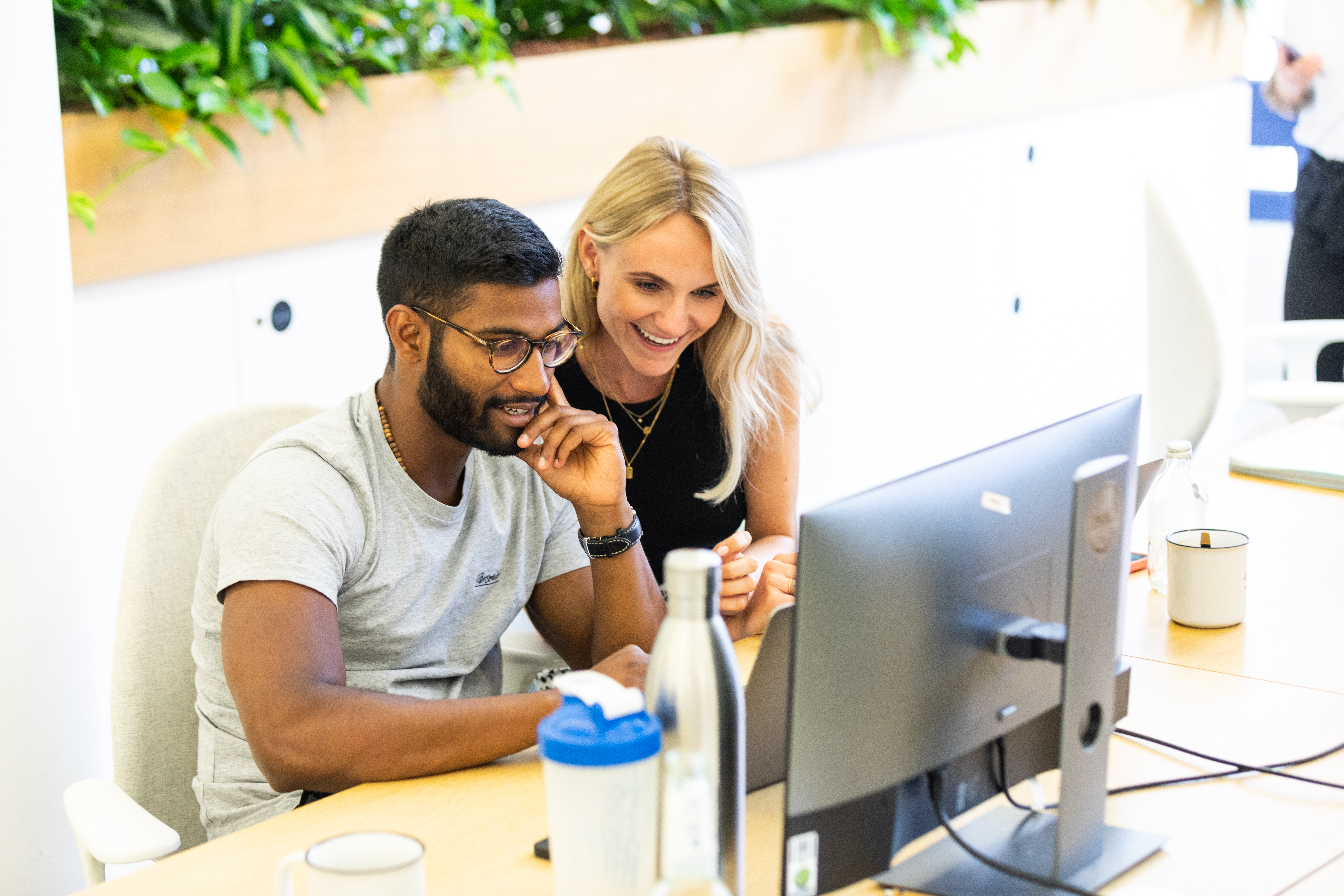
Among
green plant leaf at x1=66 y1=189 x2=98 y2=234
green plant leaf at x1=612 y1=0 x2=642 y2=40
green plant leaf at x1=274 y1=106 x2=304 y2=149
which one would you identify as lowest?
green plant leaf at x1=66 y1=189 x2=98 y2=234

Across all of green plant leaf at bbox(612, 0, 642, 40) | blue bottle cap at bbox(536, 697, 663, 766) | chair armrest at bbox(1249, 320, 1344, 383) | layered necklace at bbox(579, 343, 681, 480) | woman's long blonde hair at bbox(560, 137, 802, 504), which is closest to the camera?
blue bottle cap at bbox(536, 697, 663, 766)

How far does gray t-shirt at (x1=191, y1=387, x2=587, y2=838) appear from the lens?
1.38 metres

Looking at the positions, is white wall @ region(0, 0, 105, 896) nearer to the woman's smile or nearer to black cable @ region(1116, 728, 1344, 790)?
the woman's smile

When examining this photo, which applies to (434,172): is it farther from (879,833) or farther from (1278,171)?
(1278,171)

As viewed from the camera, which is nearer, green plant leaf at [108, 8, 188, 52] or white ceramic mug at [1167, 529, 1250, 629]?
white ceramic mug at [1167, 529, 1250, 629]

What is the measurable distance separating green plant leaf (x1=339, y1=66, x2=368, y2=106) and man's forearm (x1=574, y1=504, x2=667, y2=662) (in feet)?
3.86

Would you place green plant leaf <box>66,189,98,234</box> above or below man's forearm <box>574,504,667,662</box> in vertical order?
above

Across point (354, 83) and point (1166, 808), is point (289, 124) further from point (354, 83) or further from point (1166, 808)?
point (1166, 808)

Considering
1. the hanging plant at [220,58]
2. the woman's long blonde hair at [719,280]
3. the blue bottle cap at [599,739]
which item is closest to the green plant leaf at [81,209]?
the hanging plant at [220,58]

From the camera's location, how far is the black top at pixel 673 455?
2.06 m

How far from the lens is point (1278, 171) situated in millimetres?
5512

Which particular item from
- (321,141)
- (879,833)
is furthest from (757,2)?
(879,833)

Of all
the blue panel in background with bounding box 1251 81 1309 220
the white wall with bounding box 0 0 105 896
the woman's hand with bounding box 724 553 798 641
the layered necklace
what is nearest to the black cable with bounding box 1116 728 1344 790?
the woman's hand with bounding box 724 553 798 641

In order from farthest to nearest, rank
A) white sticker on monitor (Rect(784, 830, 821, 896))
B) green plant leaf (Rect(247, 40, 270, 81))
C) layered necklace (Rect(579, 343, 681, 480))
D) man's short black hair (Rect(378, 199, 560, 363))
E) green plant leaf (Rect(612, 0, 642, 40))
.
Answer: green plant leaf (Rect(612, 0, 642, 40)) → green plant leaf (Rect(247, 40, 270, 81)) → layered necklace (Rect(579, 343, 681, 480)) → man's short black hair (Rect(378, 199, 560, 363)) → white sticker on monitor (Rect(784, 830, 821, 896))
